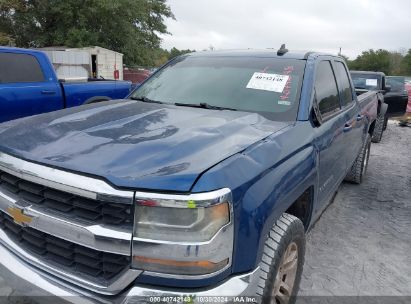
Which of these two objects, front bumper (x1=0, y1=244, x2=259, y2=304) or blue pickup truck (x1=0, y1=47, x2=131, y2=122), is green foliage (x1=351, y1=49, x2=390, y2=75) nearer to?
blue pickup truck (x1=0, y1=47, x2=131, y2=122)

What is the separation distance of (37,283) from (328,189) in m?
2.45

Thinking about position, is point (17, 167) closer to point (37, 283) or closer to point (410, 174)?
point (37, 283)

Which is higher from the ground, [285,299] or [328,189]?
[328,189]

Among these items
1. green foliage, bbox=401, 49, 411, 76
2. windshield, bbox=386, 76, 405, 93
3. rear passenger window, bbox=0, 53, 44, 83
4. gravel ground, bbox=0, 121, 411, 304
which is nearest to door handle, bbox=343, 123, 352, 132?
gravel ground, bbox=0, 121, 411, 304

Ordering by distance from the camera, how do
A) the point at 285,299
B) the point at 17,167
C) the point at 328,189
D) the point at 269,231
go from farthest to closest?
the point at 328,189 < the point at 285,299 < the point at 269,231 < the point at 17,167

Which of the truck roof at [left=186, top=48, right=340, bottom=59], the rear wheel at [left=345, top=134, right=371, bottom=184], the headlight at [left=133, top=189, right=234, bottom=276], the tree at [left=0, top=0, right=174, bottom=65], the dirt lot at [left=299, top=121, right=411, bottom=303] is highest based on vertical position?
the tree at [left=0, top=0, right=174, bottom=65]

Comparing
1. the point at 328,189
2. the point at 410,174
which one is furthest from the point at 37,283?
the point at 410,174

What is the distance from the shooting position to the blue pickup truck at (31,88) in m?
5.30

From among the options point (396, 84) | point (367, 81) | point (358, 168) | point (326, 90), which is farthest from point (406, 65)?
point (326, 90)

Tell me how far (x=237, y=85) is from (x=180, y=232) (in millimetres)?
1800

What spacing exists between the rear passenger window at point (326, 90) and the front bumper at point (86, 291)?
1.83 metres

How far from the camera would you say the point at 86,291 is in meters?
1.80

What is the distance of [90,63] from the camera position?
21.0 metres

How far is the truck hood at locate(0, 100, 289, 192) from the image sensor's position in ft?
5.74
